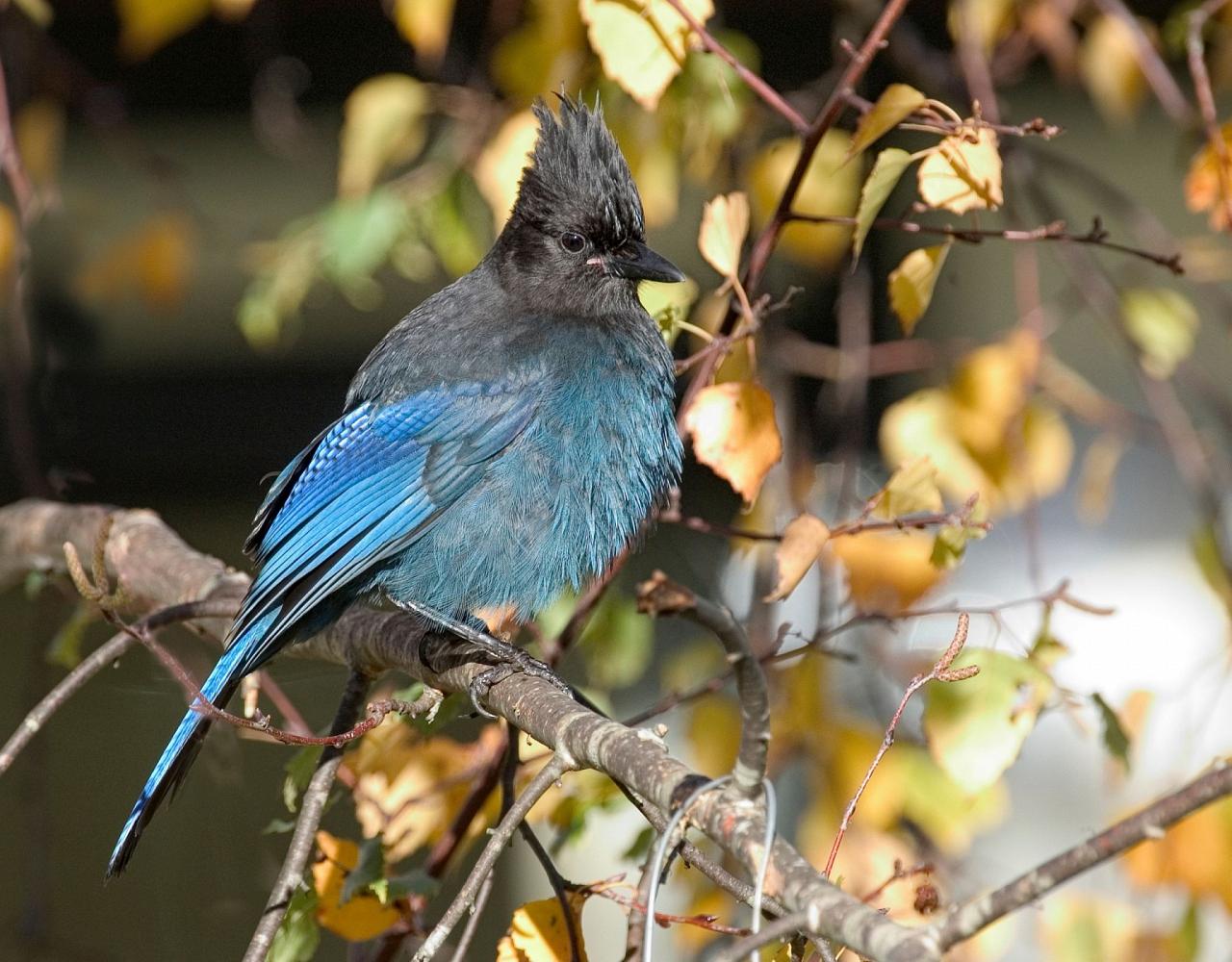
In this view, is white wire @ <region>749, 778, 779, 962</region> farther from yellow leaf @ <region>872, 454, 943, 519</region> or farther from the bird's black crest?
the bird's black crest

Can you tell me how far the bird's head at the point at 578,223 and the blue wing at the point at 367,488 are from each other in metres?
0.28

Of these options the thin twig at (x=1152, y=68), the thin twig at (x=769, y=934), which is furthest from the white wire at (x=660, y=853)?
the thin twig at (x=1152, y=68)

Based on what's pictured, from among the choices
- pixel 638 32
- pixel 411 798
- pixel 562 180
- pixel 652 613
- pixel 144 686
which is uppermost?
pixel 638 32

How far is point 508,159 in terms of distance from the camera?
2.64 metres

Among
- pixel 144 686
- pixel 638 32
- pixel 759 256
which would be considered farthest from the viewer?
pixel 144 686

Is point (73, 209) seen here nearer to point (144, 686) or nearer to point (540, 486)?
point (144, 686)

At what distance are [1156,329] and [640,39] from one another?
1396 millimetres

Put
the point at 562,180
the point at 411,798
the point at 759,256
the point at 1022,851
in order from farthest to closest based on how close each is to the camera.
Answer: the point at 1022,851
the point at 562,180
the point at 411,798
the point at 759,256

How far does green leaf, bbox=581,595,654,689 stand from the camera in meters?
3.01

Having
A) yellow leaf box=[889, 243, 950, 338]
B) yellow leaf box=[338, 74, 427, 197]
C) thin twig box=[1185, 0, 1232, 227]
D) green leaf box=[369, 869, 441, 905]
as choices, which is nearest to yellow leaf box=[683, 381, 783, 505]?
yellow leaf box=[889, 243, 950, 338]

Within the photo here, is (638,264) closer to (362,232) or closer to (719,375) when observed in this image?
(719,375)

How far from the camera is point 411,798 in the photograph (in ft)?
8.53

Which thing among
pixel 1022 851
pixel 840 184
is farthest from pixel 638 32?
pixel 1022 851

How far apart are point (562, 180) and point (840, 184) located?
1.76 ft
